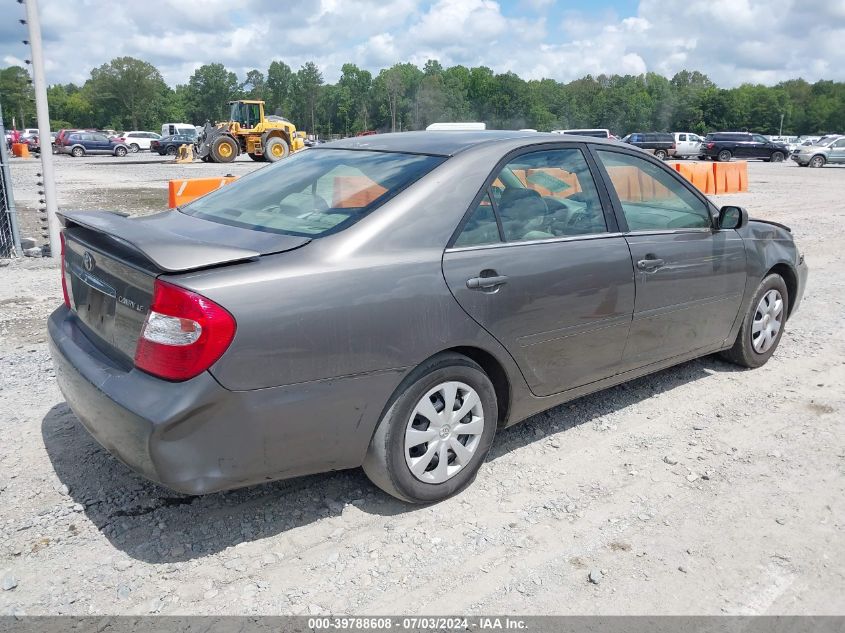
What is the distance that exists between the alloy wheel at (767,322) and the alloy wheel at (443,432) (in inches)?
106

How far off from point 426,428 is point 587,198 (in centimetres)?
162

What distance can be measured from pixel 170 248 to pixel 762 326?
13.6ft

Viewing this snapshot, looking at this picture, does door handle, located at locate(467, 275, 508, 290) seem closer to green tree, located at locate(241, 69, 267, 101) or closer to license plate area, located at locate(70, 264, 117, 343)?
license plate area, located at locate(70, 264, 117, 343)

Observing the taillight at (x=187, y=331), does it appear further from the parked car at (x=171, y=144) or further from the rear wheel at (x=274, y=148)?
the parked car at (x=171, y=144)

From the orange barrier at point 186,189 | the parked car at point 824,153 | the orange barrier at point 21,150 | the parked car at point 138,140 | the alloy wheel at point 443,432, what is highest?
the parked car at point 138,140

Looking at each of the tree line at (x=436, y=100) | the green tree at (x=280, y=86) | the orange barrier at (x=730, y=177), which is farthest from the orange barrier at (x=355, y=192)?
the green tree at (x=280, y=86)

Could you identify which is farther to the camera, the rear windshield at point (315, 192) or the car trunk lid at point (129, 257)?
the rear windshield at point (315, 192)

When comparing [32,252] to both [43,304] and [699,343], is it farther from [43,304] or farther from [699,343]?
[699,343]

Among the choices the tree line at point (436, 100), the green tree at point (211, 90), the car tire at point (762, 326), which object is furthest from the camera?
the green tree at point (211, 90)

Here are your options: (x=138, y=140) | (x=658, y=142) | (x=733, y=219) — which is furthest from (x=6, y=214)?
(x=138, y=140)

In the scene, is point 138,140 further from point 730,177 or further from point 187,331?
point 187,331

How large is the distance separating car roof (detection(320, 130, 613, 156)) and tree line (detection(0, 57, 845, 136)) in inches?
3266

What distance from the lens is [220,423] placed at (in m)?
2.62

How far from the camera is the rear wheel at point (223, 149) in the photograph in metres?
31.7
